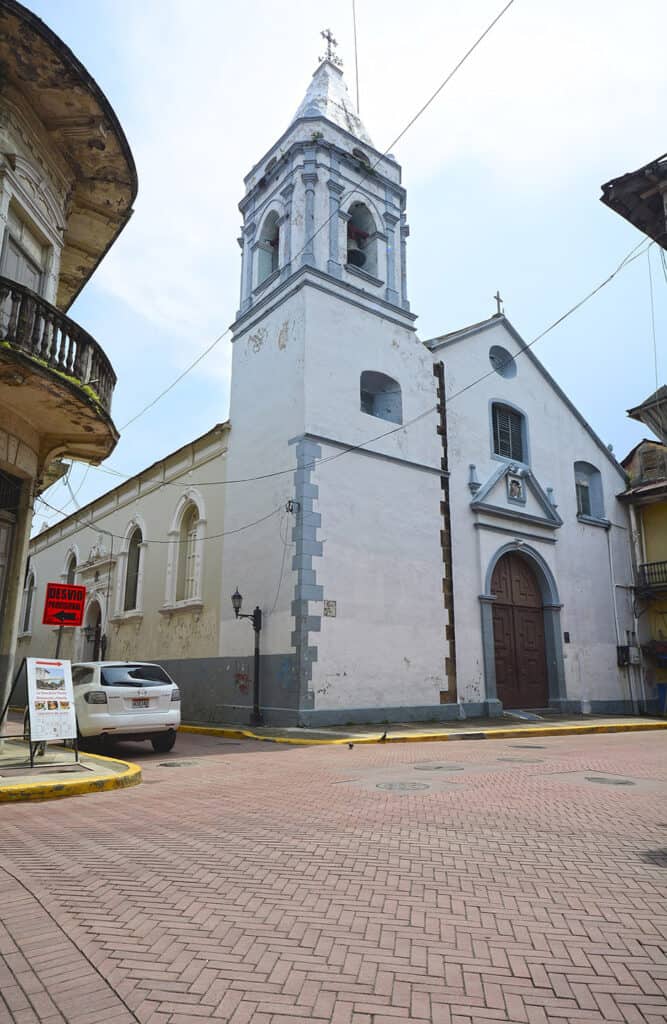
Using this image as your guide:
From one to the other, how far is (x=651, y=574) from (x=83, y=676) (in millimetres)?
20490

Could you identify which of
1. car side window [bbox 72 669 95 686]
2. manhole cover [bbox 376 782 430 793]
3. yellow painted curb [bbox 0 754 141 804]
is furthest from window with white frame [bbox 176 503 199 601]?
manhole cover [bbox 376 782 430 793]

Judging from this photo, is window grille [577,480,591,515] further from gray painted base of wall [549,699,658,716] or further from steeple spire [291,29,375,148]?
steeple spire [291,29,375,148]

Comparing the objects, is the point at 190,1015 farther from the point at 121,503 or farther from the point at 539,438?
the point at 121,503

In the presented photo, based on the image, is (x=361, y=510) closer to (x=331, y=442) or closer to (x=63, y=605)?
(x=331, y=442)

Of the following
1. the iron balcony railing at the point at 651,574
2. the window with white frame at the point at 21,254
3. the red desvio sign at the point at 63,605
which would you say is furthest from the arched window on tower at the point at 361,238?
the iron balcony railing at the point at 651,574

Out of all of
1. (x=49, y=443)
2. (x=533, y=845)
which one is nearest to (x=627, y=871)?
(x=533, y=845)

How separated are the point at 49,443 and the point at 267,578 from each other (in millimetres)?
6560

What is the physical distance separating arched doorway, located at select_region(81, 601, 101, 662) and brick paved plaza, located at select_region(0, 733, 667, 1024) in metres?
19.8

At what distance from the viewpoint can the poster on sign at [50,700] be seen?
8.79 meters

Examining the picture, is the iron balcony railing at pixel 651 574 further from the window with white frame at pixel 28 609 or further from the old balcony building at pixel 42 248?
the window with white frame at pixel 28 609

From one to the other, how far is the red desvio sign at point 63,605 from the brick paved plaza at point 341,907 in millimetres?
5846

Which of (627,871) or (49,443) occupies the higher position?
(49,443)

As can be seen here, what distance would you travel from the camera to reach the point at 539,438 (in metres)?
23.2

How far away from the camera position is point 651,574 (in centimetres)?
2473
